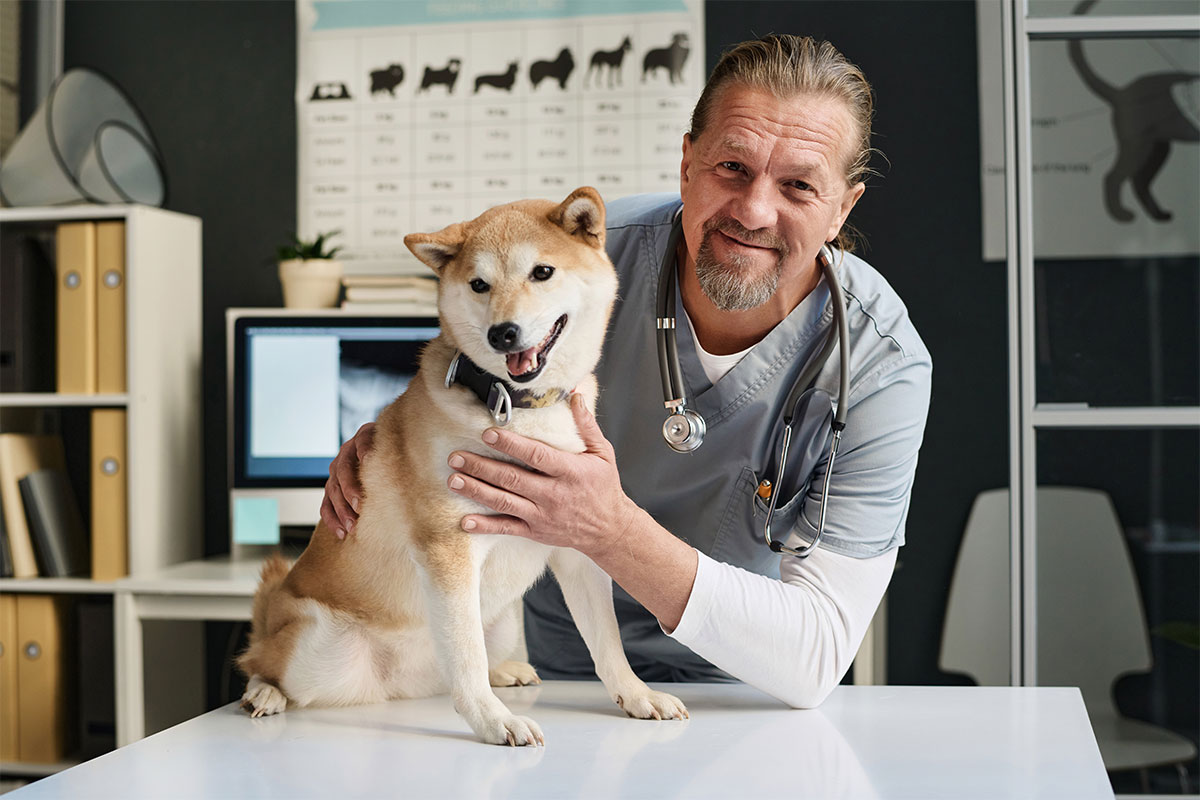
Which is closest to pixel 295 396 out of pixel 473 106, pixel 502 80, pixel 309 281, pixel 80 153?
pixel 309 281

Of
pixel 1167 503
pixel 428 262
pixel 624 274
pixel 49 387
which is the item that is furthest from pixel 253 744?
pixel 49 387

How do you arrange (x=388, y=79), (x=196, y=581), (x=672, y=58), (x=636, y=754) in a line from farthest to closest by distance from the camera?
1. (x=388, y=79)
2. (x=672, y=58)
3. (x=196, y=581)
4. (x=636, y=754)

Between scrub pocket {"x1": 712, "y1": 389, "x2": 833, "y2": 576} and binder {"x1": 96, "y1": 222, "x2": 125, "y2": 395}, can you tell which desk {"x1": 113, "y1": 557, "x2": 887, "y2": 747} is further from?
scrub pocket {"x1": 712, "y1": 389, "x2": 833, "y2": 576}

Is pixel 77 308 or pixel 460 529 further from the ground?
pixel 77 308

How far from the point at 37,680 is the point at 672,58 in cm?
245

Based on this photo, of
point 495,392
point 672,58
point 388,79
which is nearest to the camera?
point 495,392

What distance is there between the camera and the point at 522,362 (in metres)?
1.09

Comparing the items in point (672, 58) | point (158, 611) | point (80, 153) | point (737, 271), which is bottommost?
point (158, 611)

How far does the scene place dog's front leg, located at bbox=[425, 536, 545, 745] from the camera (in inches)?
40.2

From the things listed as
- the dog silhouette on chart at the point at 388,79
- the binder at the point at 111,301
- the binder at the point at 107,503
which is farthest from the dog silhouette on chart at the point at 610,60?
the binder at the point at 107,503

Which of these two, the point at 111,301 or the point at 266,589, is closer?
the point at 266,589

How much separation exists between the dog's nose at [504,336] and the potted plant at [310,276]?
1930 millimetres

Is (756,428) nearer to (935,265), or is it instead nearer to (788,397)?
(788,397)

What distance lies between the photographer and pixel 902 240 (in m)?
2.87
